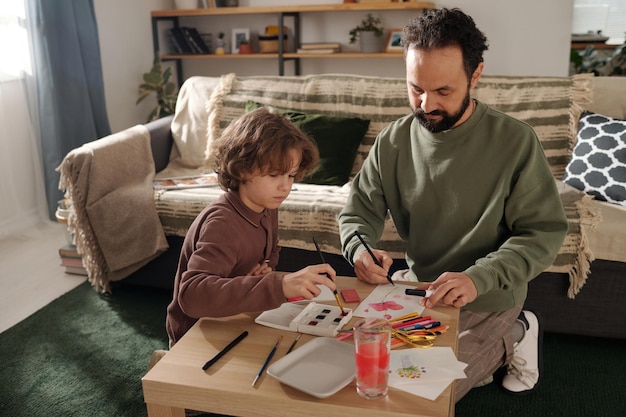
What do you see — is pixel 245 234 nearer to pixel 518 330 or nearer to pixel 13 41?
pixel 518 330

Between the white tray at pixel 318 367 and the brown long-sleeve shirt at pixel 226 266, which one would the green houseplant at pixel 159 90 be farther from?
the white tray at pixel 318 367

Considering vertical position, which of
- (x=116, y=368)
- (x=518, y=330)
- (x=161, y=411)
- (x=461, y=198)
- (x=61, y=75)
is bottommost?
(x=116, y=368)

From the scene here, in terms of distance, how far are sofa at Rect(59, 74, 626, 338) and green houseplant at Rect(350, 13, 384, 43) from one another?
143 centimetres

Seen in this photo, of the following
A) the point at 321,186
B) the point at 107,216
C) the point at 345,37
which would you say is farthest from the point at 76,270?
the point at 345,37

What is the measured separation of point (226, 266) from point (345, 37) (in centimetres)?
349

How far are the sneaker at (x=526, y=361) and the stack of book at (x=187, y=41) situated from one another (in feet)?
11.4

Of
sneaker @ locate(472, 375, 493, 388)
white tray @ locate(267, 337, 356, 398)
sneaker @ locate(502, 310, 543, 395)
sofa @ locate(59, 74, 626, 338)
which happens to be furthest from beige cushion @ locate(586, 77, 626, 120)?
white tray @ locate(267, 337, 356, 398)

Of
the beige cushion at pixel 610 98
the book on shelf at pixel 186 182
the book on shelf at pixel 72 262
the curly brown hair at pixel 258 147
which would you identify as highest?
the curly brown hair at pixel 258 147

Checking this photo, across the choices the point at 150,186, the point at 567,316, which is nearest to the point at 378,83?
the point at 150,186

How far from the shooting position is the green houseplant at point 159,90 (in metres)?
4.18

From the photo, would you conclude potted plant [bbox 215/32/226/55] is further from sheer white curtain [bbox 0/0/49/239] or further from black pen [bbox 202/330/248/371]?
black pen [bbox 202/330/248/371]

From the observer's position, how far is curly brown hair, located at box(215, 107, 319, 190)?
1.31 metres

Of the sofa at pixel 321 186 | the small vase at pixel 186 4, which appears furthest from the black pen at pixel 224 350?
the small vase at pixel 186 4

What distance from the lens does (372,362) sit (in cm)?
98
